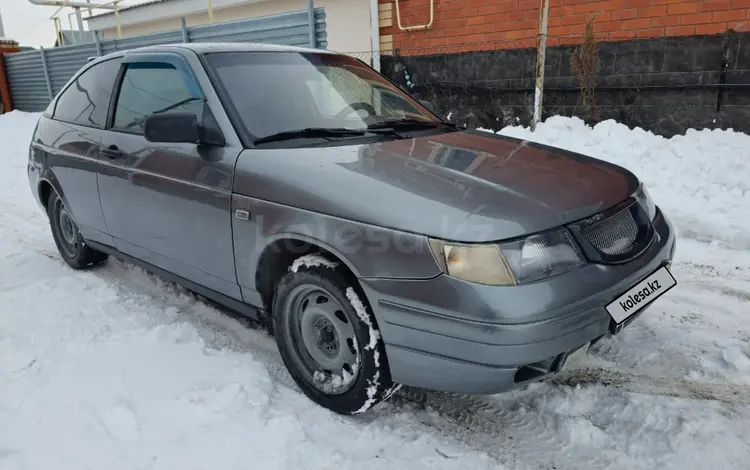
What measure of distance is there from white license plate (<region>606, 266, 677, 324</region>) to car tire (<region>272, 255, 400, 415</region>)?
0.97 metres

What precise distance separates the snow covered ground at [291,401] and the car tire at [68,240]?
484 millimetres

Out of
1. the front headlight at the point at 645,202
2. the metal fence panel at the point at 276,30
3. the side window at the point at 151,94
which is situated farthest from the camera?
the metal fence panel at the point at 276,30

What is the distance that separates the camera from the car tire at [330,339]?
222 cm

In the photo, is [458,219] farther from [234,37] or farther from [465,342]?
[234,37]

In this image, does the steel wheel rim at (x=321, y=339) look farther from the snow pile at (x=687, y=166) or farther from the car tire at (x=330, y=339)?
the snow pile at (x=687, y=166)

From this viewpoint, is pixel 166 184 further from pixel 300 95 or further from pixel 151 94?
pixel 300 95

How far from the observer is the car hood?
6.56ft

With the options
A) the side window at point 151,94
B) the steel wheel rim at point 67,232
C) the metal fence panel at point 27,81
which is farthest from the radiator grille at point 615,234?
the metal fence panel at point 27,81

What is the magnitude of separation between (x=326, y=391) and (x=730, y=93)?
19.5 feet

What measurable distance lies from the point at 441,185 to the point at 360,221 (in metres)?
0.37

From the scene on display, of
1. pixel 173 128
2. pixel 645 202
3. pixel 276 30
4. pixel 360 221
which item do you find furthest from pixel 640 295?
pixel 276 30

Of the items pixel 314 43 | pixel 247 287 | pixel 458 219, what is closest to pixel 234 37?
pixel 314 43

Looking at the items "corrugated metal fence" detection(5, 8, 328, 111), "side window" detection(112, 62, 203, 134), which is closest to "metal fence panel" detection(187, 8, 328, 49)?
"corrugated metal fence" detection(5, 8, 328, 111)

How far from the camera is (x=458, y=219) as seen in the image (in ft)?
6.46
